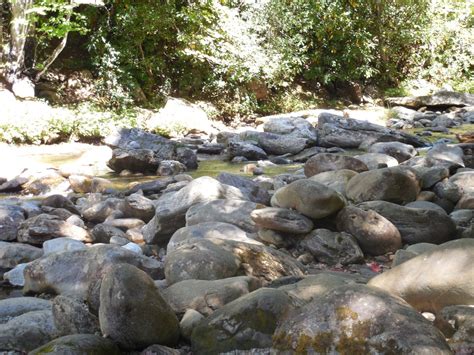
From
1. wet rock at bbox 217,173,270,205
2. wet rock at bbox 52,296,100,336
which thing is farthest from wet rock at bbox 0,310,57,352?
wet rock at bbox 217,173,270,205

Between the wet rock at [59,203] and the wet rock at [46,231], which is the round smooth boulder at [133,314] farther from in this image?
the wet rock at [59,203]

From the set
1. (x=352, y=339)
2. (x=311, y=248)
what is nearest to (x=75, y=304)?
(x=352, y=339)

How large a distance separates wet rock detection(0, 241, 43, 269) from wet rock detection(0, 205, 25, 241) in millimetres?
663

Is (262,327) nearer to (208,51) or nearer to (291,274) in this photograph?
(291,274)

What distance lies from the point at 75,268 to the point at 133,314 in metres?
1.26

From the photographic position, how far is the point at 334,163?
6469mm

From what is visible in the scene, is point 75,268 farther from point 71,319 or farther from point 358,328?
point 358,328

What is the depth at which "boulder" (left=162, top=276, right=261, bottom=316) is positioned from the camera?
269 centimetres

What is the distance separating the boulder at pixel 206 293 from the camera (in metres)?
2.69

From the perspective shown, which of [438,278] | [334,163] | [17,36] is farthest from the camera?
[17,36]

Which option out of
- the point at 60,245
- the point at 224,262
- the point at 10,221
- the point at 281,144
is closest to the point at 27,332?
the point at 224,262

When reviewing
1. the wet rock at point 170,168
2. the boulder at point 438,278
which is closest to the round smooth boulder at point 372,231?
the boulder at point 438,278

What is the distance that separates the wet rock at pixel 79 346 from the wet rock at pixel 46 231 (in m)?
A: 2.58

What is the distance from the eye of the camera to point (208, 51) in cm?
1545
